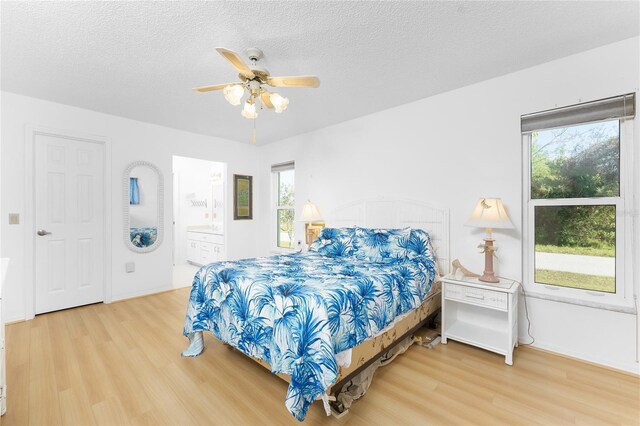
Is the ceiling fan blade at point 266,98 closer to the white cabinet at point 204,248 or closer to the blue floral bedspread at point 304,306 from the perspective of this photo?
the blue floral bedspread at point 304,306

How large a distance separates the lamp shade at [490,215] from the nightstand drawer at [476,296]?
0.57 metres

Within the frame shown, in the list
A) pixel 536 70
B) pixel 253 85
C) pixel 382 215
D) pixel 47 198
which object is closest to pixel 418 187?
pixel 382 215

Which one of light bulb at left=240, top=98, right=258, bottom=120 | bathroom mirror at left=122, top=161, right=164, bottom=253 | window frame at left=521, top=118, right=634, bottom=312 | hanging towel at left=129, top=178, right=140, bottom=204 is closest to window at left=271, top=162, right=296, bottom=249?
bathroom mirror at left=122, top=161, right=164, bottom=253

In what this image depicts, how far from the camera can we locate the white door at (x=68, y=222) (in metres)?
3.26

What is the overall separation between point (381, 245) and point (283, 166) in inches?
105

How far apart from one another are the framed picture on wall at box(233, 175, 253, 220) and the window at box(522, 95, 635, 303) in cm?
415

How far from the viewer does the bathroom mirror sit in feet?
12.7

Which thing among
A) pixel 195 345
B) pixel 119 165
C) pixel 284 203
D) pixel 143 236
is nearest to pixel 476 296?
pixel 195 345

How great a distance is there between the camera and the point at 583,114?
91.3 inches

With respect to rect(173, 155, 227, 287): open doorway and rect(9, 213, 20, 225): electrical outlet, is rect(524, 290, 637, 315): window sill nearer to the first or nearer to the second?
rect(173, 155, 227, 287): open doorway

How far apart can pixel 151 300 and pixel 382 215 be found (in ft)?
10.7

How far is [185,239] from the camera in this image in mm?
6336

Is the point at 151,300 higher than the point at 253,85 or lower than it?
→ lower

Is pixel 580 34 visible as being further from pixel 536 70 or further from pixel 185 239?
pixel 185 239
